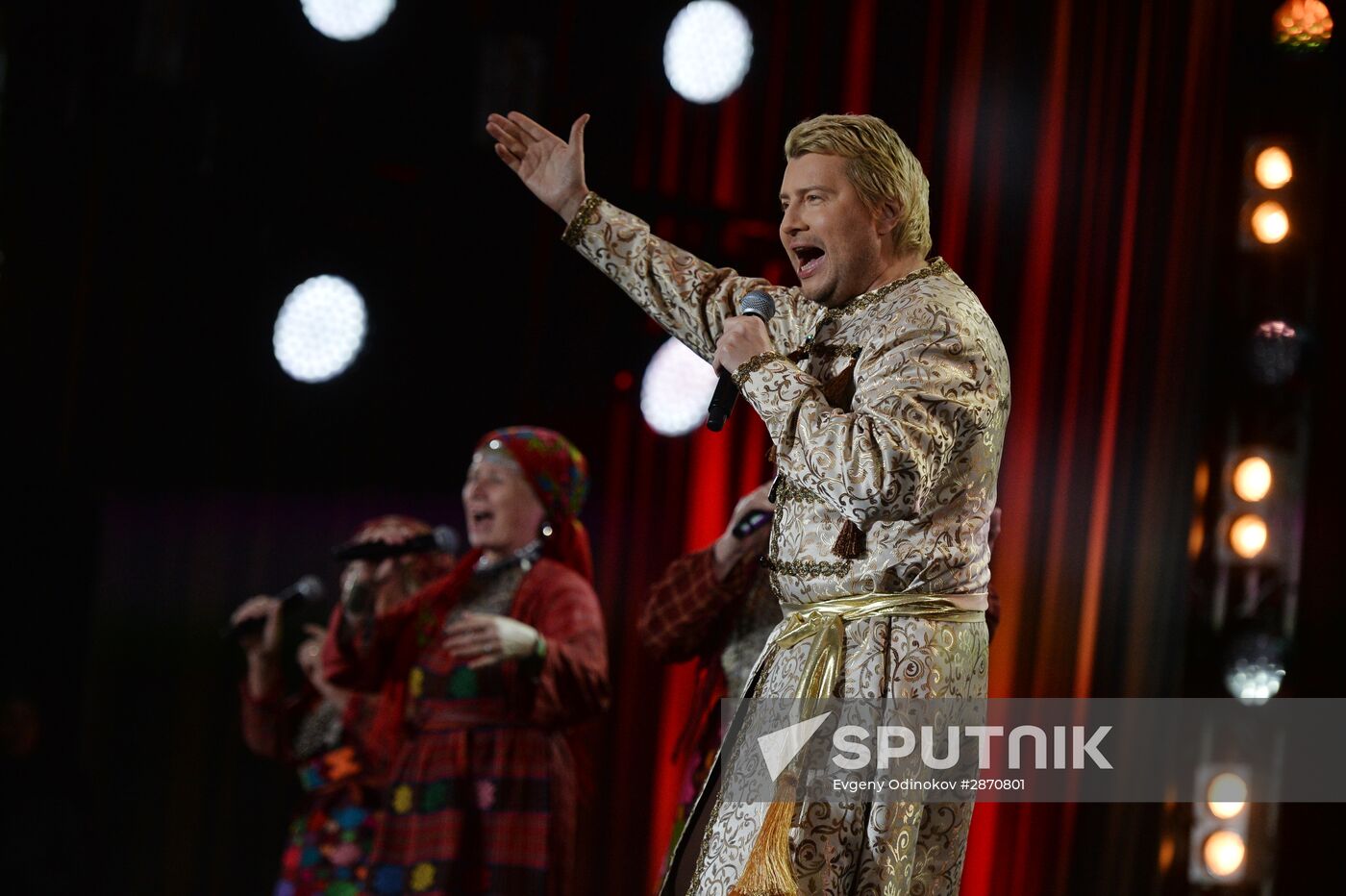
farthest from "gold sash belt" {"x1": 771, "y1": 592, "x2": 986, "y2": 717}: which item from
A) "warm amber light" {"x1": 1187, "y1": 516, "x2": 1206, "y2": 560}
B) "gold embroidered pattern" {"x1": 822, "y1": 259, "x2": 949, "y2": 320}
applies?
"warm amber light" {"x1": 1187, "y1": 516, "x2": 1206, "y2": 560}

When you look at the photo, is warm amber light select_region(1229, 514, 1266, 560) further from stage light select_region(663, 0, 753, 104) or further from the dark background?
stage light select_region(663, 0, 753, 104)

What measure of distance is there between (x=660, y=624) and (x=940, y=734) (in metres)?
1.31

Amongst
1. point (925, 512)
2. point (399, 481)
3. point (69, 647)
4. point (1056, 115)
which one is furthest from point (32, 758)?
point (925, 512)

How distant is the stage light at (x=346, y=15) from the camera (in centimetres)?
545

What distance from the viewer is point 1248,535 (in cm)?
409

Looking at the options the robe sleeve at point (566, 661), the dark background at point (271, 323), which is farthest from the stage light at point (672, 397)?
the robe sleeve at point (566, 661)

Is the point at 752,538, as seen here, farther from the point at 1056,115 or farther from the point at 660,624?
the point at 1056,115

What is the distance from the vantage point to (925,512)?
7.02ft

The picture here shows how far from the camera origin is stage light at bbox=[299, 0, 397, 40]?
5449mm

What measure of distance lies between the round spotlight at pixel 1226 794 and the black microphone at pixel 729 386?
2.24 m

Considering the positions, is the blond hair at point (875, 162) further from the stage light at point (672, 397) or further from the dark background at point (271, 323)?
the stage light at point (672, 397)

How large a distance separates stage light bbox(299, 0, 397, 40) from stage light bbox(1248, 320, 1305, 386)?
3.03 meters

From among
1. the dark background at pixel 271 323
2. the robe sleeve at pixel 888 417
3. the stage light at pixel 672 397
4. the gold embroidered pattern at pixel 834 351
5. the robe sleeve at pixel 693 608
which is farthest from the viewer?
the stage light at pixel 672 397

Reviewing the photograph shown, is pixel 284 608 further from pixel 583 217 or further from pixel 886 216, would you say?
pixel 886 216
